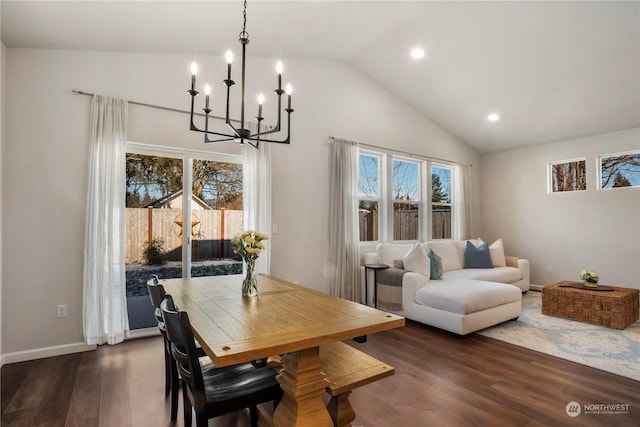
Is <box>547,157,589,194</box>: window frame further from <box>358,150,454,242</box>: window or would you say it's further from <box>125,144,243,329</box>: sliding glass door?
<box>125,144,243,329</box>: sliding glass door

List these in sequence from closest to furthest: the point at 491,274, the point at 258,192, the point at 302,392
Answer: the point at 302,392 < the point at 258,192 < the point at 491,274

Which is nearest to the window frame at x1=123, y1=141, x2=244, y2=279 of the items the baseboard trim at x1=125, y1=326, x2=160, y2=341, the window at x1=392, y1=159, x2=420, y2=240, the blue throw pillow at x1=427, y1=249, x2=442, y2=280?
the baseboard trim at x1=125, y1=326, x2=160, y2=341

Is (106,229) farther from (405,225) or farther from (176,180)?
(405,225)

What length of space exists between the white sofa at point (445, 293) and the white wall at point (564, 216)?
1.41 metres

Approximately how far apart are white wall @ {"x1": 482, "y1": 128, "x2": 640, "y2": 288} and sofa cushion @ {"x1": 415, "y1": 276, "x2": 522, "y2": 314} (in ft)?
7.83

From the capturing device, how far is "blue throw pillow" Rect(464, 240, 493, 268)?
5195 mm

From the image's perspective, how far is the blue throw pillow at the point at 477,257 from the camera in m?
5.20

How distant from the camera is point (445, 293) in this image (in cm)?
356

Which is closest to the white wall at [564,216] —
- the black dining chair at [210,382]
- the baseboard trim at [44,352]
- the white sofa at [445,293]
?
the white sofa at [445,293]

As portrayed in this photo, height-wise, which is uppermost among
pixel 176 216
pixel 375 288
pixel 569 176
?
pixel 569 176

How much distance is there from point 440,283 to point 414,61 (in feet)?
9.71

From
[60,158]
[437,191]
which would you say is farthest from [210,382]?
[437,191]

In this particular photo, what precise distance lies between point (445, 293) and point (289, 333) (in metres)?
2.60

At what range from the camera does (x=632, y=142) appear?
4883mm
